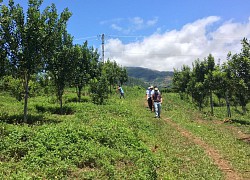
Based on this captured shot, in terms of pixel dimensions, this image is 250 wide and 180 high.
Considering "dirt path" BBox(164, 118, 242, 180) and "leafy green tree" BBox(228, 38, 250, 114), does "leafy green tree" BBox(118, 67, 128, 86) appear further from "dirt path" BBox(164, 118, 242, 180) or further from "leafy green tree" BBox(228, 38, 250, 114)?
"dirt path" BBox(164, 118, 242, 180)

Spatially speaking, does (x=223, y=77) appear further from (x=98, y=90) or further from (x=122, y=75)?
(x=122, y=75)

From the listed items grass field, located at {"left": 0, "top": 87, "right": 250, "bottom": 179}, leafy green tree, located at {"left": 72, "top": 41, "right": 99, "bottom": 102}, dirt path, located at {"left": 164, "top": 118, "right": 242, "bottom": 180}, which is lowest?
dirt path, located at {"left": 164, "top": 118, "right": 242, "bottom": 180}

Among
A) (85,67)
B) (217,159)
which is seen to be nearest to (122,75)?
(85,67)

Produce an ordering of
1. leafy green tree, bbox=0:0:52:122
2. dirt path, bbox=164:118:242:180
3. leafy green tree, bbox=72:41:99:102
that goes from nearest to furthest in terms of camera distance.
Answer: dirt path, bbox=164:118:242:180 → leafy green tree, bbox=0:0:52:122 → leafy green tree, bbox=72:41:99:102

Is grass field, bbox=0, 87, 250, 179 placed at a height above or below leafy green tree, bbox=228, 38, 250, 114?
below

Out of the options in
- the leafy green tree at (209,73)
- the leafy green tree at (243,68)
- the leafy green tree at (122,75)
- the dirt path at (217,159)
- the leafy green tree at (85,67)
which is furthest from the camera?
the leafy green tree at (122,75)

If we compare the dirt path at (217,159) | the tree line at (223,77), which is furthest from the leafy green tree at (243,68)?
the dirt path at (217,159)

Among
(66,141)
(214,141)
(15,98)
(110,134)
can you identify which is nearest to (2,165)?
(66,141)

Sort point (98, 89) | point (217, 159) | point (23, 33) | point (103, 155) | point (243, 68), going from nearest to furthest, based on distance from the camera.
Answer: point (103, 155) < point (217, 159) < point (23, 33) < point (243, 68) < point (98, 89)

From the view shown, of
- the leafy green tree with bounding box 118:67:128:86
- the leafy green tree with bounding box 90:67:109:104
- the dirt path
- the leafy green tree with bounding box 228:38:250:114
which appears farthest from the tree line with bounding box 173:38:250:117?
the leafy green tree with bounding box 118:67:128:86

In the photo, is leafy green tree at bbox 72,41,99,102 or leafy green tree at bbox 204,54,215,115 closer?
leafy green tree at bbox 72,41,99,102

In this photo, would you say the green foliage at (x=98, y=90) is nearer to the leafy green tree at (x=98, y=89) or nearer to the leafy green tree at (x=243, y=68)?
the leafy green tree at (x=98, y=89)

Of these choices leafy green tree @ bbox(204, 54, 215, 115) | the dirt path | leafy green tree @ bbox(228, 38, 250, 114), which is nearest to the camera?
the dirt path

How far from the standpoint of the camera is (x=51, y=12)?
50.6ft
